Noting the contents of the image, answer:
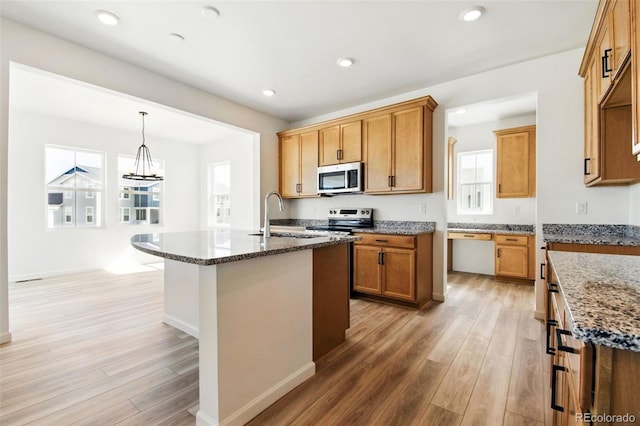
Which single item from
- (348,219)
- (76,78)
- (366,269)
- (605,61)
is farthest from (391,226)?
(76,78)

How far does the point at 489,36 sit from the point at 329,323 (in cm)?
296

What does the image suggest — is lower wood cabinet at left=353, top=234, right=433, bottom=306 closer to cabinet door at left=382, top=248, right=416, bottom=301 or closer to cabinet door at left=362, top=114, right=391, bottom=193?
cabinet door at left=382, top=248, right=416, bottom=301

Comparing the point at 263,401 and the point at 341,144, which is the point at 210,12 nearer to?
the point at 341,144

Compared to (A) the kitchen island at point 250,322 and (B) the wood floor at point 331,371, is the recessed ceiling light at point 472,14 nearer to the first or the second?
(A) the kitchen island at point 250,322

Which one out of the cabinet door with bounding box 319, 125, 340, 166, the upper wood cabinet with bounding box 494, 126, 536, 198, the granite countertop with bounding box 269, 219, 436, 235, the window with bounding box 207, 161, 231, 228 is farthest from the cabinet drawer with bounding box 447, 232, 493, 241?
the window with bounding box 207, 161, 231, 228

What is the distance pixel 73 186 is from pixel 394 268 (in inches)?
237

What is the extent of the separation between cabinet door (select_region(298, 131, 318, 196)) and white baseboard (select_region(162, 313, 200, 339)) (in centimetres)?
261

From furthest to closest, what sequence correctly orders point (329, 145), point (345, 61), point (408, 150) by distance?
point (329, 145)
point (408, 150)
point (345, 61)

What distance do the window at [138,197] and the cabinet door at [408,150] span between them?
5303 mm

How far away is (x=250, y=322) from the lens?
5.16 feet

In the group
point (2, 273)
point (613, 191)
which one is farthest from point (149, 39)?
point (613, 191)

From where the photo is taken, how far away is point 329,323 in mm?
2281

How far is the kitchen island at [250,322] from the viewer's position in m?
1.42

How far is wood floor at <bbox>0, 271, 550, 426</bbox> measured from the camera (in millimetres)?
1592
